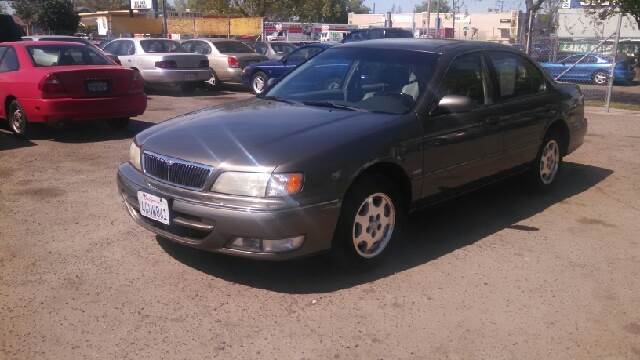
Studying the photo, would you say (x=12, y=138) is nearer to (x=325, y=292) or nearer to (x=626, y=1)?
(x=325, y=292)

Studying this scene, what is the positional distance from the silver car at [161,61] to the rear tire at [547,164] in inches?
429

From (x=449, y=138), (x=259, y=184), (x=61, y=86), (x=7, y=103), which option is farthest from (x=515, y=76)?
(x=7, y=103)

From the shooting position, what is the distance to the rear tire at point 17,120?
880cm

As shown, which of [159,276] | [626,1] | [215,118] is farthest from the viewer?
[626,1]

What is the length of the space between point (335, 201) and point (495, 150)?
7.09ft

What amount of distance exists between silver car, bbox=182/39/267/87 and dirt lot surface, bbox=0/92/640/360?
11322 millimetres

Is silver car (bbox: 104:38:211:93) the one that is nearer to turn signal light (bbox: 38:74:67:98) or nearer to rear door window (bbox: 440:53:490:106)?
turn signal light (bbox: 38:74:67:98)

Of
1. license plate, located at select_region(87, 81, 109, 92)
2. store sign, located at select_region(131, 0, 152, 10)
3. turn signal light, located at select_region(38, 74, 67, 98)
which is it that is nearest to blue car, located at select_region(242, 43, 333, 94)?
license plate, located at select_region(87, 81, 109, 92)

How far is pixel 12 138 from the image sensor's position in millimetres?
9023

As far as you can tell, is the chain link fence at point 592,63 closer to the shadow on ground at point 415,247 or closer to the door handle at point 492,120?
the shadow on ground at point 415,247

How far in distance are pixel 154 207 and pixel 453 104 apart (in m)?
2.30

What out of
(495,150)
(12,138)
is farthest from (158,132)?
(12,138)

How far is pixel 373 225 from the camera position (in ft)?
14.0

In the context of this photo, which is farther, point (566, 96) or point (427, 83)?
point (566, 96)
